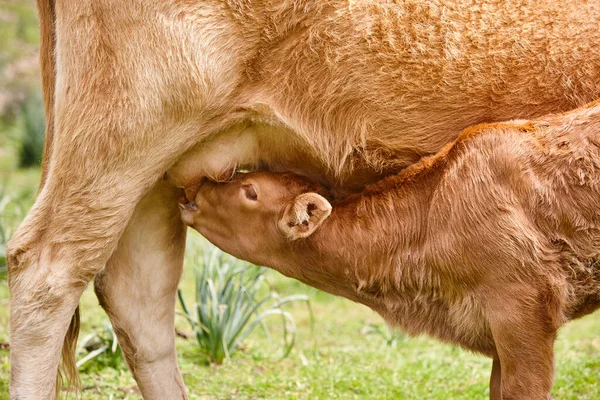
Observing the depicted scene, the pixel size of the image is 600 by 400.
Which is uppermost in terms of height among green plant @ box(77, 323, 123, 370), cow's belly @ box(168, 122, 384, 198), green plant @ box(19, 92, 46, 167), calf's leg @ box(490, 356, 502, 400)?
green plant @ box(19, 92, 46, 167)

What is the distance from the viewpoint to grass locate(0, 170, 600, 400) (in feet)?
19.6

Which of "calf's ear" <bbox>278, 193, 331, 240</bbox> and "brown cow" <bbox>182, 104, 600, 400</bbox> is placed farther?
"calf's ear" <bbox>278, 193, 331, 240</bbox>

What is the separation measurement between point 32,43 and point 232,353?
13710 mm

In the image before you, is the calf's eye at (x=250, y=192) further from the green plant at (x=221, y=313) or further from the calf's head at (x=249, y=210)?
the green plant at (x=221, y=313)

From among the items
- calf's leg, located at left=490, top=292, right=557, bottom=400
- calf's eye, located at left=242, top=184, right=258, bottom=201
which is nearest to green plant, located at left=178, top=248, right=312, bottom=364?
calf's eye, located at left=242, top=184, right=258, bottom=201

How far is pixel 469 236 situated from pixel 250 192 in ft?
4.09

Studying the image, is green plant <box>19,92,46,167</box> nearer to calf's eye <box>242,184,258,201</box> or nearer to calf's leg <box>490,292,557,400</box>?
calf's eye <box>242,184,258,201</box>

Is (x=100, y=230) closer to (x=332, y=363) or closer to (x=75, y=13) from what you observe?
(x=75, y=13)

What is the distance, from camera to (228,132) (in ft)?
15.3

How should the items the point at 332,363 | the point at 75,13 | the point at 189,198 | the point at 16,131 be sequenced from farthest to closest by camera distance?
the point at 16,131 → the point at 332,363 → the point at 189,198 → the point at 75,13

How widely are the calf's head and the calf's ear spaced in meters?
0.13

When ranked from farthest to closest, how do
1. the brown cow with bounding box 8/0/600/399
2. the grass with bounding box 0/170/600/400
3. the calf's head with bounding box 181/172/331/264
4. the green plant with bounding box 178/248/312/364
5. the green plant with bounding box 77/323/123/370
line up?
the green plant with bounding box 178/248/312/364, the green plant with bounding box 77/323/123/370, the grass with bounding box 0/170/600/400, the calf's head with bounding box 181/172/331/264, the brown cow with bounding box 8/0/600/399

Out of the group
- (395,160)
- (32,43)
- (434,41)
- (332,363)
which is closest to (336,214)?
(395,160)

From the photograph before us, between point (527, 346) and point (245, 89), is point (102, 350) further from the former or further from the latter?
point (527, 346)
